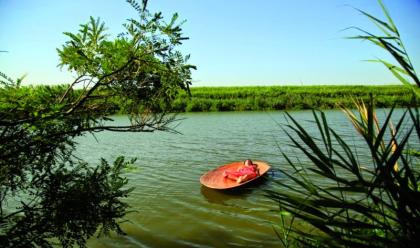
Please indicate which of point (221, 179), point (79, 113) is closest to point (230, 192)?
point (221, 179)

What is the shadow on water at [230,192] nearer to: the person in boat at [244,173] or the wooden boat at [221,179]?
the wooden boat at [221,179]

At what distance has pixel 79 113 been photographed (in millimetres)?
3373

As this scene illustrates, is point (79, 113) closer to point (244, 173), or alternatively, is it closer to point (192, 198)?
point (192, 198)

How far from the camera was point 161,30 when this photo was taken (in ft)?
10.2

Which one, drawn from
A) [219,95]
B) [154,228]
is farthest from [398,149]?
[219,95]

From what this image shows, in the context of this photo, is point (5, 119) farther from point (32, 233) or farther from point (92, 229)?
point (92, 229)

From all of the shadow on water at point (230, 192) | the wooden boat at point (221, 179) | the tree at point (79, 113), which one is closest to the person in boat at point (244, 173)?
the wooden boat at point (221, 179)

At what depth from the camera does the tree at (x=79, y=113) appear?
290cm

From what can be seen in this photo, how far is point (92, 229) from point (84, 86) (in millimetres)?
1518

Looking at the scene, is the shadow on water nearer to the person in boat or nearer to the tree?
the person in boat

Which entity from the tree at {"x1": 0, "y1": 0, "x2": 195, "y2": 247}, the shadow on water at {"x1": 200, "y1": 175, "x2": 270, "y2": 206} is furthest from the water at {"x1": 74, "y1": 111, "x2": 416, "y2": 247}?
the tree at {"x1": 0, "y1": 0, "x2": 195, "y2": 247}

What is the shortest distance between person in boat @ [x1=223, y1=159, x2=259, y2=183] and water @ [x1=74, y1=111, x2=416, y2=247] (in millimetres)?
299

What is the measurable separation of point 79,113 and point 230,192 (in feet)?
20.1

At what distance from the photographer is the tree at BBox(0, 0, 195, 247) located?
2.90 metres
